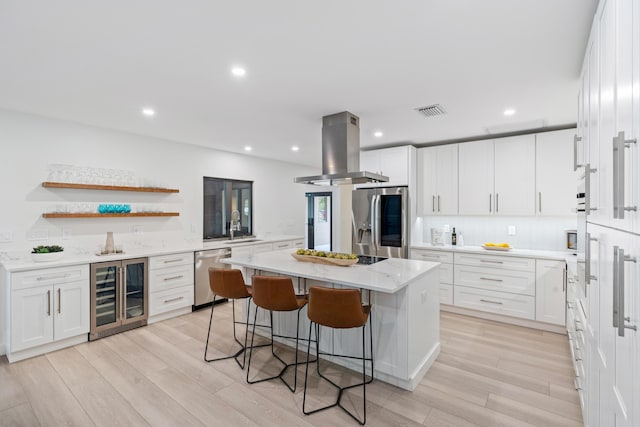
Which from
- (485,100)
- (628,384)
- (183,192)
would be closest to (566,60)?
(485,100)

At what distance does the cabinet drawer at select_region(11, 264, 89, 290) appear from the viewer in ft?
9.67

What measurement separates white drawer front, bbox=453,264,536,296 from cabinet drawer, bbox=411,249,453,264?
0.52ft

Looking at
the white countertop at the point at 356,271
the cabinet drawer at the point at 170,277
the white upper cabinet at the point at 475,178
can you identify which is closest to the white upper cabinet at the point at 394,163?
the white upper cabinet at the point at 475,178

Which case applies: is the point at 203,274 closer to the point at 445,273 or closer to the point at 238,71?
the point at 238,71

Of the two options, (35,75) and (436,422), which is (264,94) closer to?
(35,75)

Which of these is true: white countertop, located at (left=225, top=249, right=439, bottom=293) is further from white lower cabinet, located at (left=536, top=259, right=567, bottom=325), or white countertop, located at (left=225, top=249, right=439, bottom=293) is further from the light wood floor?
white lower cabinet, located at (left=536, top=259, right=567, bottom=325)

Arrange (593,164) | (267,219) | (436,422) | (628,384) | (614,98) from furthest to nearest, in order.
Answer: (267,219)
(436,422)
(593,164)
(614,98)
(628,384)

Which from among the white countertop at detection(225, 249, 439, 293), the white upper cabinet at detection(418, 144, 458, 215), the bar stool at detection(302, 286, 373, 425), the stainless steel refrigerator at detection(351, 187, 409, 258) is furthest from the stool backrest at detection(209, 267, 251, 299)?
the white upper cabinet at detection(418, 144, 458, 215)

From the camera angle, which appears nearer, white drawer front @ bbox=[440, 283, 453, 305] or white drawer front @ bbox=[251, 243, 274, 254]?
white drawer front @ bbox=[440, 283, 453, 305]

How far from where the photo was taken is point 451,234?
4.94 metres

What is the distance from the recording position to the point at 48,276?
123 inches

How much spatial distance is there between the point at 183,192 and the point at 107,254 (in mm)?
1459

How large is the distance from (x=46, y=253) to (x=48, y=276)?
→ 258 millimetres

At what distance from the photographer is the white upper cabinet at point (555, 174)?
150 inches
